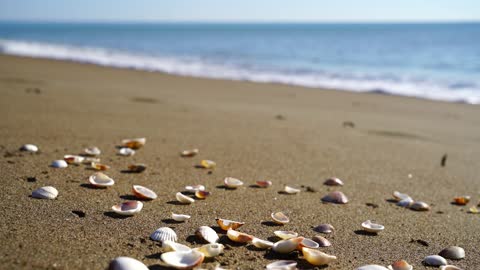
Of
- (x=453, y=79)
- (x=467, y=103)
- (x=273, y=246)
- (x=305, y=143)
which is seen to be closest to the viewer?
(x=273, y=246)

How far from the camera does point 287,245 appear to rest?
171 centimetres

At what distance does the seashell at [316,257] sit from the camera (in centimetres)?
166

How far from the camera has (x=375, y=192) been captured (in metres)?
2.73

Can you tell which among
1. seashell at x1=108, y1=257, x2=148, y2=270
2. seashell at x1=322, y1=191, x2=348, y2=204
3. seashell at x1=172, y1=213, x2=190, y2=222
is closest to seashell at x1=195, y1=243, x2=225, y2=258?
seashell at x1=108, y1=257, x2=148, y2=270

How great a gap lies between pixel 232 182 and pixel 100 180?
71 cm

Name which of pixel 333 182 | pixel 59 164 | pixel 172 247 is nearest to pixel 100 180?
pixel 59 164

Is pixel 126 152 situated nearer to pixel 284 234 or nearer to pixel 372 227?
pixel 284 234

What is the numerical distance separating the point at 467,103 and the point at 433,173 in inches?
196

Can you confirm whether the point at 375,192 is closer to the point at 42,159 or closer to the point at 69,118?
the point at 42,159

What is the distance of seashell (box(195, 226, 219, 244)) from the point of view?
5.80 ft

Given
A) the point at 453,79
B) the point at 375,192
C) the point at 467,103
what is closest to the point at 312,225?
the point at 375,192

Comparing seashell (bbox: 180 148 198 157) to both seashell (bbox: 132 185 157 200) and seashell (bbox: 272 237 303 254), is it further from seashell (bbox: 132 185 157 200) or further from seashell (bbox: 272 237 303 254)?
seashell (bbox: 272 237 303 254)

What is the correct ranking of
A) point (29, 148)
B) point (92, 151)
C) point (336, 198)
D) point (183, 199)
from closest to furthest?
point (183, 199)
point (336, 198)
point (29, 148)
point (92, 151)

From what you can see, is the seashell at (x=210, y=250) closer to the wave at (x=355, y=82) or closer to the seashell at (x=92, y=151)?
the seashell at (x=92, y=151)
